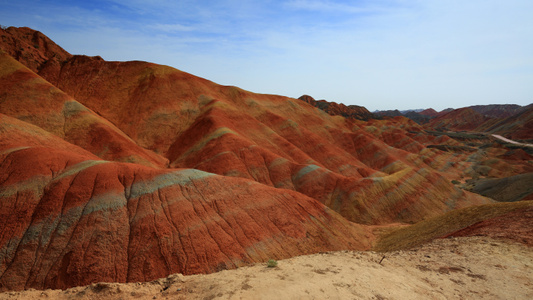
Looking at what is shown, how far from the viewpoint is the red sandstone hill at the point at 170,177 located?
684 inches

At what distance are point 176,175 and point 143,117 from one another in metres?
42.6

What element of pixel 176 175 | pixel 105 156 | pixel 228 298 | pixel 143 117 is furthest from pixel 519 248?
pixel 143 117

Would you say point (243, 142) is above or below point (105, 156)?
above

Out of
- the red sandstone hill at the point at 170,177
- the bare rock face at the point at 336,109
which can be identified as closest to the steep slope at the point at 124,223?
the red sandstone hill at the point at 170,177

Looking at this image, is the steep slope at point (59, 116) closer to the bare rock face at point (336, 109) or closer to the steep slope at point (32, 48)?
the steep slope at point (32, 48)

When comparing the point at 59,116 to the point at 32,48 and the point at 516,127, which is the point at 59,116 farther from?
the point at 516,127

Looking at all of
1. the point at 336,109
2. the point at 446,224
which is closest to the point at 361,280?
the point at 446,224

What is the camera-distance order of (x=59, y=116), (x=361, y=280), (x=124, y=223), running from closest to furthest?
(x=361, y=280)
(x=124, y=223)
(x=59, y=116)

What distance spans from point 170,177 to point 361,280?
17603 millimetres

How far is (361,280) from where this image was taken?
34.6 ft

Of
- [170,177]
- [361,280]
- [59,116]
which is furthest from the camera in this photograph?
[59,116]

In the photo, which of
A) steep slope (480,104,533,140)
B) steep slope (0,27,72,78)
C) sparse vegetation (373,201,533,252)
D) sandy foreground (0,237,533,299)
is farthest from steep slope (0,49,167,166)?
steep slope (480,104,533,140)

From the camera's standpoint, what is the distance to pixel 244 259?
63.4 feet

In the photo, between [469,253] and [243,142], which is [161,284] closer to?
[469,253]
